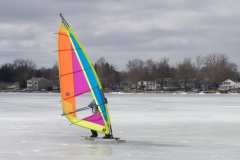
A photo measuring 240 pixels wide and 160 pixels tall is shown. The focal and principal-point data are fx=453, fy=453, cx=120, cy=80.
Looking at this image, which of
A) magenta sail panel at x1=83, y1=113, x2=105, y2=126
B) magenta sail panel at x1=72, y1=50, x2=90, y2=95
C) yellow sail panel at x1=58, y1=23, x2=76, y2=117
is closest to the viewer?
yellow sail panel at x1=58, y1=23, x2=76, y2=117

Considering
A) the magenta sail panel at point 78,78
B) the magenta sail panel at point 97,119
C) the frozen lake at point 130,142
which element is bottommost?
the frozen lake at point 130,142

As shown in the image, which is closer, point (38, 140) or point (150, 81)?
point (38, 140)

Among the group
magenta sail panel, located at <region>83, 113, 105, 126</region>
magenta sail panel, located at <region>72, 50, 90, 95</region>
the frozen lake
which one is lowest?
the frozen lake

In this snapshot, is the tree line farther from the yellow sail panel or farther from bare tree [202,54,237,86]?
the yellow sail panel

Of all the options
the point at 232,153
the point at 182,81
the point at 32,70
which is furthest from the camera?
the point at 32,70

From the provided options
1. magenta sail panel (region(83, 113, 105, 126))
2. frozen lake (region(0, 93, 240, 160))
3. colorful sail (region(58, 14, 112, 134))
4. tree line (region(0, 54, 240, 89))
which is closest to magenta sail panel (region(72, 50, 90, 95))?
colorful sail (region(58, 14, 112, 134))

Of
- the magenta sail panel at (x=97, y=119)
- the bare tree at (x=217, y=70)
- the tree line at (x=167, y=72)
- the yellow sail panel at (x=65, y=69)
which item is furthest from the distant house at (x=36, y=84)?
the yellow sail panel at (x=65, y=69)

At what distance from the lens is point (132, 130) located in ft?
45.0

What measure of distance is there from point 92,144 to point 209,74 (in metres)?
109

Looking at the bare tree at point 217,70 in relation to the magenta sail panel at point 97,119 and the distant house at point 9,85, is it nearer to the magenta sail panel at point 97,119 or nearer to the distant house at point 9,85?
the distant house at point 9,85

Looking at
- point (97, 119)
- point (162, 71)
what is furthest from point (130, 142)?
point (162, 71)

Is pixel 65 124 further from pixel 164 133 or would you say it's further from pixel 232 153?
pixel 232 153

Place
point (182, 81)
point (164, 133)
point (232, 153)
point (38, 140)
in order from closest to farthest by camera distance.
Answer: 1. point (232, 153)
2. point (38, 140)
3. point (164, 133)
4. point (182, 81)

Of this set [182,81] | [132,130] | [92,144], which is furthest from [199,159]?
[182,81]
